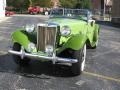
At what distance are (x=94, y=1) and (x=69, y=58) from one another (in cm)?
7453

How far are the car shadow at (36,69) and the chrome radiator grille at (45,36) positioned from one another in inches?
24.0

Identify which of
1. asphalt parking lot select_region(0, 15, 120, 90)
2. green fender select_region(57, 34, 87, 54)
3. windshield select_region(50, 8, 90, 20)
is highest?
windshield select_region(50, 8, 90, 20)

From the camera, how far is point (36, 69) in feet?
31.9

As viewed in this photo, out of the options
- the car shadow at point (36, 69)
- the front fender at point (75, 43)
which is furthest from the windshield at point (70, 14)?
the front fender at point (75, 43)

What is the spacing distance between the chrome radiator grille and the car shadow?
0.61 meters

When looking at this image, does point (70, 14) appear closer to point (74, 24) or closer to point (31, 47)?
point (74, 24)

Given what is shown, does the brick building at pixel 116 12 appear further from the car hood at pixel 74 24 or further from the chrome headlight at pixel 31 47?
the chrome headlight at pixel 31 47

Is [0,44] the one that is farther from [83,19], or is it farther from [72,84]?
[72,84]

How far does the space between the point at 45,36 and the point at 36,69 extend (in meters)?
0.96

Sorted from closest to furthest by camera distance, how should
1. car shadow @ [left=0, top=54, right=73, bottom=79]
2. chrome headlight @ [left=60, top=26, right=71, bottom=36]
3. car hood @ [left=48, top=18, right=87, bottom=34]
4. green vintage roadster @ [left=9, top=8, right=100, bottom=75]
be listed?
green vintage roadster @ [left=9, top=8, right=100, bottom=75] < car shadow @ [left=0, top=54, right=73, bottom=79] < chrome headlight @ [left=60, top=26, right=71, bottom=36] < car hood @ [left=48, top=18, right=87, bottom=34]

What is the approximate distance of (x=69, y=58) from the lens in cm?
912

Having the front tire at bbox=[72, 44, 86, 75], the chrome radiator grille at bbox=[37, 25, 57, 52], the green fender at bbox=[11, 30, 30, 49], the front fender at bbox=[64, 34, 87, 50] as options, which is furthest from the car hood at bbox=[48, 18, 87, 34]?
the front tire at bbox=[72, 44, 86, 75]

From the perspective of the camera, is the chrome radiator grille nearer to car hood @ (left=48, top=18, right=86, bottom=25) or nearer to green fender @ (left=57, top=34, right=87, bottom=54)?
green fender @ (left=57, top=34, right=87, bottom=54)

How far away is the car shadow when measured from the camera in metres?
9.19
